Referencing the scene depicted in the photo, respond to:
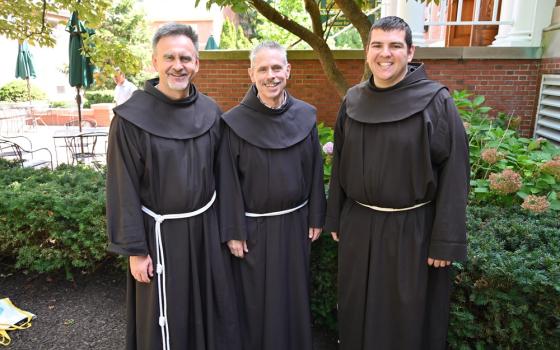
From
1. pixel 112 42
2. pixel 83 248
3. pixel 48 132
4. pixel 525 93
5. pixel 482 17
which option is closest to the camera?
pixel 83 248

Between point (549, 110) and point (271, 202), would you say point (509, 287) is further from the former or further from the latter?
point (549, 110)

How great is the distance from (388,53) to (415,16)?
17.4 ft

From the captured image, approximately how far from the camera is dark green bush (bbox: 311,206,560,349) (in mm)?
2379

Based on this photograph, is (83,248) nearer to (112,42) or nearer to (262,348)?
(262,348)

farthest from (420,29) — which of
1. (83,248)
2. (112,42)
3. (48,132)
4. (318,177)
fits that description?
(48,132)

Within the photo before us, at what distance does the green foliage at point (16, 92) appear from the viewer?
1892 cm

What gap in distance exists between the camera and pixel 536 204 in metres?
2.94

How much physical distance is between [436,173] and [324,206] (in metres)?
0.80

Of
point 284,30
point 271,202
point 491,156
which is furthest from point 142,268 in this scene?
point 284,30

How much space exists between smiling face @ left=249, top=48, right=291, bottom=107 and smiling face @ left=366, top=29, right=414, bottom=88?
20.2 inches

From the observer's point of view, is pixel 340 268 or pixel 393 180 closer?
pixel 393 180

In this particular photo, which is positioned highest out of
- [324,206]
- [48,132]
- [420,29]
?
[420,29]

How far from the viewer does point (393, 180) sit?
239 centimetres

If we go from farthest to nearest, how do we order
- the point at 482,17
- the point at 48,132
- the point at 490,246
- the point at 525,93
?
1. the point at 48,132
2. the point at 482,17
3. the point at 525,93
4. the point at 490,246
